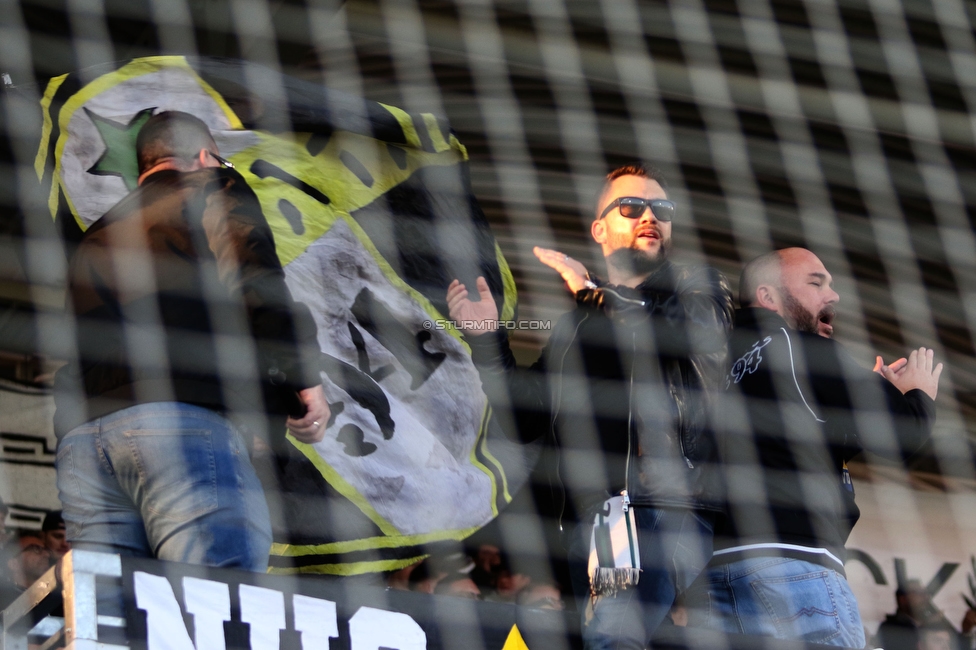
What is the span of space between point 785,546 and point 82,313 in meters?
1.10

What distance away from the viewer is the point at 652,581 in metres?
1.68

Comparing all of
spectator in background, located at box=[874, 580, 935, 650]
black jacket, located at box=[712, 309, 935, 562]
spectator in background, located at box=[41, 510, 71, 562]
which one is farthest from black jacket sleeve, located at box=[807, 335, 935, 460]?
spectator in background, located at box=[874, 580, 935, 650]

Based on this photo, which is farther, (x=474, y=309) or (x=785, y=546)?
(x=474, y=309)

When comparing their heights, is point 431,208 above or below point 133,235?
above

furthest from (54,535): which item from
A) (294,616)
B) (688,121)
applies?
(688,121)

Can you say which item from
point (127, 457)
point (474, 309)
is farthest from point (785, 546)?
point (127, 457)

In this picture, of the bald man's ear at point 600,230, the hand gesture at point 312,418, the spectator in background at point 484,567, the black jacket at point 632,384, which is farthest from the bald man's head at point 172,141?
the spectator in background at point 484,567

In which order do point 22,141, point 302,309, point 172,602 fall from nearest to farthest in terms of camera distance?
point 172,602 → point 302,309 → point 22,141

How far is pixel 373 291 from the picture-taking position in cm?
228

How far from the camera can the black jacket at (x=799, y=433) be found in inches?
67.2

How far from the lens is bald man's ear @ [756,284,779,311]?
1931mm

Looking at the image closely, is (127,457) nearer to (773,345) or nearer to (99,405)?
(99,405)

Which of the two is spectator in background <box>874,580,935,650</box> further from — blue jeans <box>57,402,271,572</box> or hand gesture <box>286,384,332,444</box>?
blue jeans <box>57,402,271,572</box>

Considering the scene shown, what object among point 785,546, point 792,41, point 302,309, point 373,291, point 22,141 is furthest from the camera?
point 792,41
